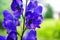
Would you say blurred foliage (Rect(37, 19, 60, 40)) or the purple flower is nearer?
the purple flower

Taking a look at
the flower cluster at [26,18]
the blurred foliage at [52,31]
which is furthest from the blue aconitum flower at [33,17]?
the blurred foliage at [52,31]

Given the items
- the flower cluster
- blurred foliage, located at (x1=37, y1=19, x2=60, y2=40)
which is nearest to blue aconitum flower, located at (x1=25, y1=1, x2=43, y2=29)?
the flower cluster

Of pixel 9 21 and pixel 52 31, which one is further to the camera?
pixel 52 31

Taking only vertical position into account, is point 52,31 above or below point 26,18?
below

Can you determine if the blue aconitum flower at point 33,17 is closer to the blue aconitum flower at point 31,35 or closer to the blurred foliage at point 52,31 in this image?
the blue aconitum flower at point 31,35

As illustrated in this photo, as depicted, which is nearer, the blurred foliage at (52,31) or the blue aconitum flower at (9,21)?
the blue aconitum flower at (9,21)

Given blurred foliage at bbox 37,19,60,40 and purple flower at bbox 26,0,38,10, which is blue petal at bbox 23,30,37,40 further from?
blurred foliage at bbox 37,19,60,40

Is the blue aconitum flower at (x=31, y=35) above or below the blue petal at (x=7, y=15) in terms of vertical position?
below

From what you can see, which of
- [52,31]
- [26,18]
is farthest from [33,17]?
[52,31]

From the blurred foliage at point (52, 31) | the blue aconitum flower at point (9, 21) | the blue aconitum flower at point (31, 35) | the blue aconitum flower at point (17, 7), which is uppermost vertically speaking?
the blue aconitum flower at point (17, 7)

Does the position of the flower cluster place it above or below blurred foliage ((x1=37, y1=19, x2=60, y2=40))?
above

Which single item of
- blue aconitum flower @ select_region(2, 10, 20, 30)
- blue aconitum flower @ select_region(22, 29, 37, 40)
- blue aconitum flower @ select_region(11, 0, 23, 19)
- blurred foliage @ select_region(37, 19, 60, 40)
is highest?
blue aconitum flower @ select_region(11, 0, 23, 19)

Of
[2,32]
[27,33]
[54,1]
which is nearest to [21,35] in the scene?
[27,33]

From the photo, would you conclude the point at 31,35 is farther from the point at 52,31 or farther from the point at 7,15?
the point at 52,31
